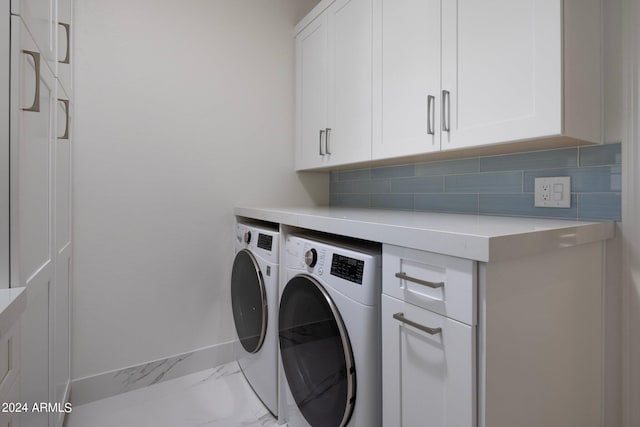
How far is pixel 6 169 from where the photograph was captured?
0.73 m

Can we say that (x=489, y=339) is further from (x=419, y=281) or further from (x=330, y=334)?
(x=330, y=334)

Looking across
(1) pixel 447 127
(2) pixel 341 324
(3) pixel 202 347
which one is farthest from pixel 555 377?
(3) pixel 202 347

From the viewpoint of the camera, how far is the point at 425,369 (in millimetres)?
803

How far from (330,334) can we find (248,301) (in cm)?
77

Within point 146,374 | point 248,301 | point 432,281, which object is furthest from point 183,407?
point 432,281

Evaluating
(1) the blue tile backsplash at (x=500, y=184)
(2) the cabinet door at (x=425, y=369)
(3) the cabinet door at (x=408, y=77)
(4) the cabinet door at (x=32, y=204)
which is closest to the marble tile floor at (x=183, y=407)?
(4) the cabinet door at (x=32, y=204)

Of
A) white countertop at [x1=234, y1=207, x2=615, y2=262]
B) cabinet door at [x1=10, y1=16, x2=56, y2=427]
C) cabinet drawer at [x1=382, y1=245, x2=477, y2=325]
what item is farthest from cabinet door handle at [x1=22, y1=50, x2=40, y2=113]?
cabinet drawer at [x1=382, y1=245, x2=477, y2=325]

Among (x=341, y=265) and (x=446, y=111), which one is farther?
(x=446, y=111)

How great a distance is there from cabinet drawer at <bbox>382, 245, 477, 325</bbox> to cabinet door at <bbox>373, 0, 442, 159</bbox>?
60 cm

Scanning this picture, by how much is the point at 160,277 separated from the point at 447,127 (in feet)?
5.38

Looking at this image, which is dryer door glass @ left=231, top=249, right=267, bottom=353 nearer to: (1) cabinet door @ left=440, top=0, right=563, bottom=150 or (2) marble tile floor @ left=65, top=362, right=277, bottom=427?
(2) marble tile floor @ left=65, top=362, right=277, bottom=427

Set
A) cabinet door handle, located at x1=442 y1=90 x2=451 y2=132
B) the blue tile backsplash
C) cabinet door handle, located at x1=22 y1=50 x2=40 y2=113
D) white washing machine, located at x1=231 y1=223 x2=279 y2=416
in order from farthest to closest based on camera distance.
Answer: white washing machine, located at x1=231 y1=223 x2=279 y2=416, cabinet door handle, located at x1=442 y1=90 x2=451 y2=132, the blue tile backsplash, cabinet door handle, located at x1=22 y1=50 x2=40 y2=113

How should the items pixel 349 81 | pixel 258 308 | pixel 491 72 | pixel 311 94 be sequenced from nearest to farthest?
pixel 491 72 < pixel 258 308 < pixel 349 81 < pixel 311 94

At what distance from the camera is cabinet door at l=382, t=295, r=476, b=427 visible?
714 millimetres
